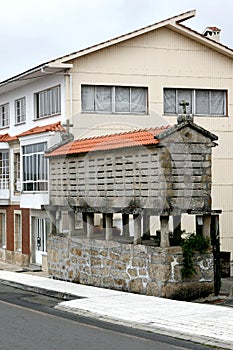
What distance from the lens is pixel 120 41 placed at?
2614cm

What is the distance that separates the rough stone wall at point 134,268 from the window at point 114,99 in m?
7.26

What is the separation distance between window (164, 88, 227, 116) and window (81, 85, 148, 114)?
1021 millimetres

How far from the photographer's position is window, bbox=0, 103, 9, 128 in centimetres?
3150

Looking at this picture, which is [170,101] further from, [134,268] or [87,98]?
[134,268]

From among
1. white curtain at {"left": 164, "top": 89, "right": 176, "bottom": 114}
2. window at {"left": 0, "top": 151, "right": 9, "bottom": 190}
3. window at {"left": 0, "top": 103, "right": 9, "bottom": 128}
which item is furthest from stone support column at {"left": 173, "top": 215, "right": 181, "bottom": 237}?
window at {"left": 0, "top": 103, "right": 9, "bottom": 128}

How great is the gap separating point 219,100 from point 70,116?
242 inches

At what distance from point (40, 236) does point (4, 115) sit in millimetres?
6834

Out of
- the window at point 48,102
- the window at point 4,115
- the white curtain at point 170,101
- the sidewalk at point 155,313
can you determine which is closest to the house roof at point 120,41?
the window at point 48,102

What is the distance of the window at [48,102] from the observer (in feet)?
86.6

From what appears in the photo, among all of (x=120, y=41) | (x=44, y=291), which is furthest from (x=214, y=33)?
(x=44, y=291)

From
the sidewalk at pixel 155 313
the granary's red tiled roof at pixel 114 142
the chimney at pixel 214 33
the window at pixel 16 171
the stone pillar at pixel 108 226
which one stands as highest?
the chimney at pixel 214 33

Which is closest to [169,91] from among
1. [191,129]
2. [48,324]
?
[191,129]

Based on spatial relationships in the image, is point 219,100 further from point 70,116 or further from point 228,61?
point 70,116

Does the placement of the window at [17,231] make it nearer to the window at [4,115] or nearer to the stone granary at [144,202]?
the window at [4,115]
